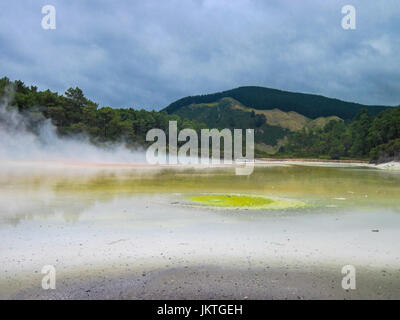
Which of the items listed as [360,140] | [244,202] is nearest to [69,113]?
[244,202]

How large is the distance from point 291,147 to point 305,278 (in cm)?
16544

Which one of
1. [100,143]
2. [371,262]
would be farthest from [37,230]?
[100,143]

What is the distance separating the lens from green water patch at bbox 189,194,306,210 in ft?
48.6

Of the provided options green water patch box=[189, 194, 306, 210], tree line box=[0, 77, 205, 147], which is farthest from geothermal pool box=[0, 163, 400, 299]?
tree line box=[0, 77, 205, 147]

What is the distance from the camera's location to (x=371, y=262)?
24.6 ft

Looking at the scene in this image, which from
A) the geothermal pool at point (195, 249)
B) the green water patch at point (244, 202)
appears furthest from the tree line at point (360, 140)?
the geothermal pool at point (195, 249)

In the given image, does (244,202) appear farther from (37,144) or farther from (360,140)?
(360,140)

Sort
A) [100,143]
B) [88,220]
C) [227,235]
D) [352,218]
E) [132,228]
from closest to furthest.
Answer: [227,235], [132,228], [88,220], [352,218], [100,143]

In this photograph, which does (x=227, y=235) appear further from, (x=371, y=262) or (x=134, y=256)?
(x=371, y=262)
